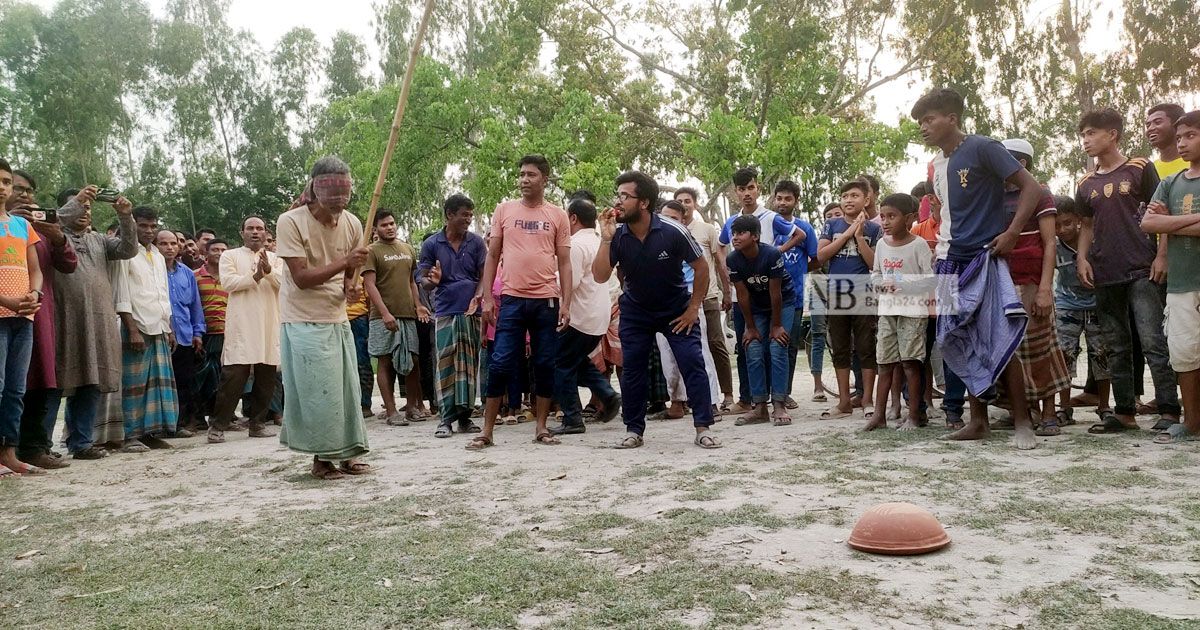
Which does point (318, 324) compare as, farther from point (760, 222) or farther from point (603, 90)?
point (603, 90)

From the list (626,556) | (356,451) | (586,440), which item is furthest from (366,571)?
(586,440)

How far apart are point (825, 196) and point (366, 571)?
→ 27068 millimetres

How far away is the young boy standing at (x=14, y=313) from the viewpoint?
579 cm

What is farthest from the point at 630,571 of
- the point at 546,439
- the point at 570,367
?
the point at 570,367

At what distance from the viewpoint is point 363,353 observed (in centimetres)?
944

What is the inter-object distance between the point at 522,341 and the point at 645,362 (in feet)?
3.30

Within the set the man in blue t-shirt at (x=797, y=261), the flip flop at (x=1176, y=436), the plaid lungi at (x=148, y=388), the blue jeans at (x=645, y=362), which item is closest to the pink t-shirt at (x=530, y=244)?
the blue jeans at (x=645, y=362)

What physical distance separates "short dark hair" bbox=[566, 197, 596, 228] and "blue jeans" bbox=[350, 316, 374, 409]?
260cm

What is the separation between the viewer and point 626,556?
3.37 metres

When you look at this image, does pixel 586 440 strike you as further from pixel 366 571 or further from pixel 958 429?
pixel 366 571

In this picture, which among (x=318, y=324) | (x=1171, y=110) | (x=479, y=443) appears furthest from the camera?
(x=479, y=443)

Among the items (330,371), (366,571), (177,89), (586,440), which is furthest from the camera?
(177,89)

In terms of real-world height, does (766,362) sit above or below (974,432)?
above

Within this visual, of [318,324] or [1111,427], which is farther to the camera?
[1111,427]
